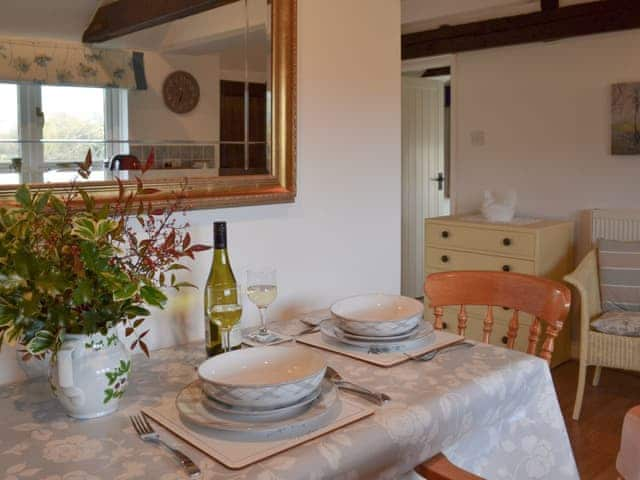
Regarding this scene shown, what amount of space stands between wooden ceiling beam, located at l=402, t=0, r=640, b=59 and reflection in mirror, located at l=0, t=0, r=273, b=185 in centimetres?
283

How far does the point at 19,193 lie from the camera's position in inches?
43.9

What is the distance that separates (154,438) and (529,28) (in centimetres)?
388

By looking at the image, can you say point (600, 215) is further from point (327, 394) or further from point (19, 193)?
point (19, 193)

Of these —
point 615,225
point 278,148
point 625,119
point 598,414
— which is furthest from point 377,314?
point 625,119

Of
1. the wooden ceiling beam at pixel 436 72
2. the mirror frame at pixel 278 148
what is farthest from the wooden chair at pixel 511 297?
the wooden ceiling beam at pixel 436 72

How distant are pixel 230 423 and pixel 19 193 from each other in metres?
0.52

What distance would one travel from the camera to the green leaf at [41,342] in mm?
1093

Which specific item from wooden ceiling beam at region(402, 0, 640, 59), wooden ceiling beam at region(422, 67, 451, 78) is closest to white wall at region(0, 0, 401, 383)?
wooden ceiling beam at region(402, 0, 640, 59)

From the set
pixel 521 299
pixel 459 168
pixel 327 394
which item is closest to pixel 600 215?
pixel 459 168

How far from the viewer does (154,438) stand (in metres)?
1.05

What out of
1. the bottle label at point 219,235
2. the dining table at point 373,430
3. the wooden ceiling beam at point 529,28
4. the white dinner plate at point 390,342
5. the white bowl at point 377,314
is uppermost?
the wooden ceiling beam at point 529,28

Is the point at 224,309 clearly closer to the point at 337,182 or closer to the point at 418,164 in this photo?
the point at 337,182

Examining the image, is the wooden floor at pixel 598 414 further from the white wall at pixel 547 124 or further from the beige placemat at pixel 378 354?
the beige placemat at pixel 378 354

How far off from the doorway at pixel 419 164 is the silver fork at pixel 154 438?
4.45 meters
